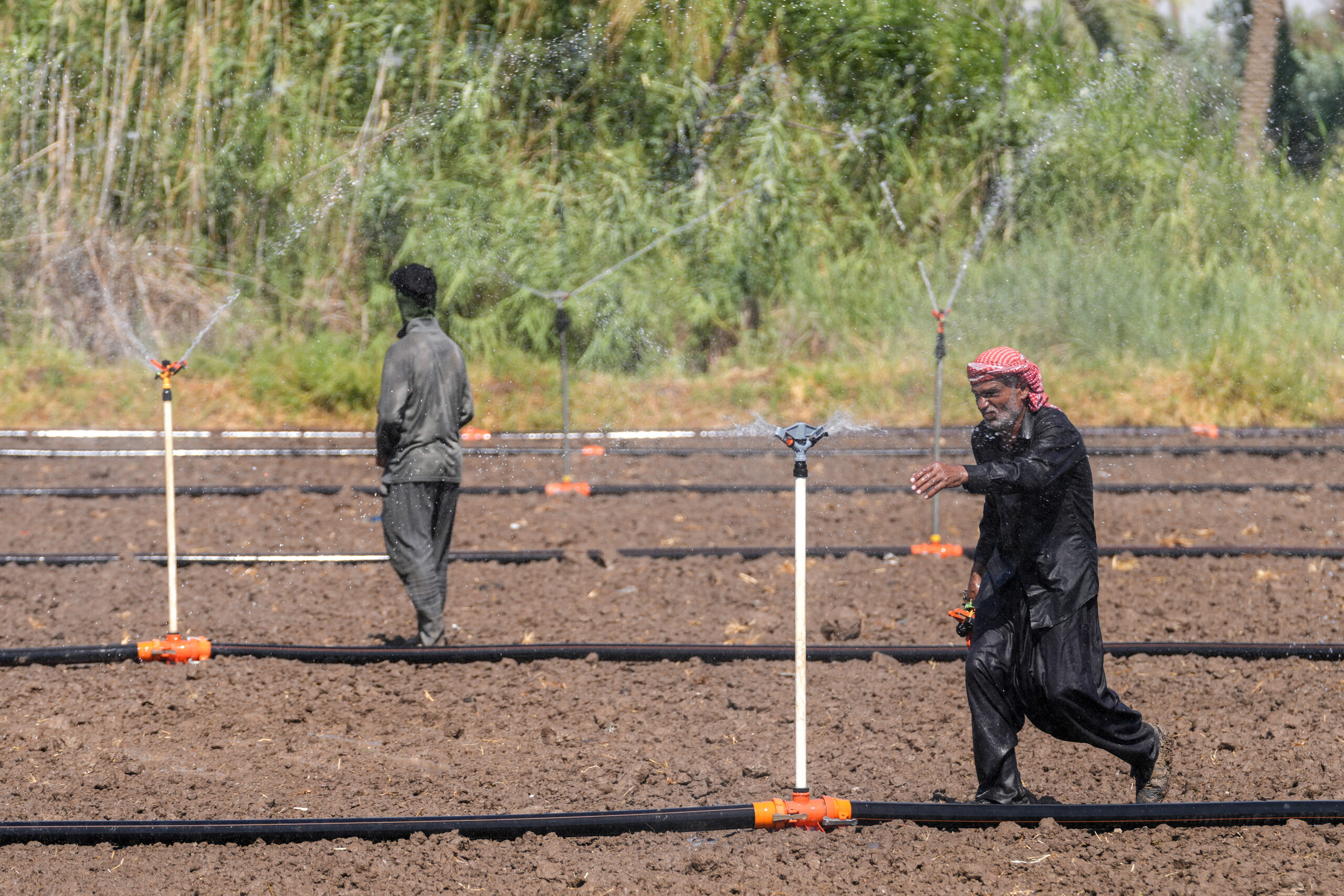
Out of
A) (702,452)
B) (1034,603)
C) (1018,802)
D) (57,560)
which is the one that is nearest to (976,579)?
(1034,603)

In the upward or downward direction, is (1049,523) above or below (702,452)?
above

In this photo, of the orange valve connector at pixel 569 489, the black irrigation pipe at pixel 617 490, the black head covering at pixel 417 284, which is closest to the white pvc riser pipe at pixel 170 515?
the black head covering at pixel 417 284

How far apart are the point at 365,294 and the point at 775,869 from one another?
14.3 metres

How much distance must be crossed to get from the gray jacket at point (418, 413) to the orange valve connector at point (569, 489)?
13.8 feet

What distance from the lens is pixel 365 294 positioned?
1725cm

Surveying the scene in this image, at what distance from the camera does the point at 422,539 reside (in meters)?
6.37

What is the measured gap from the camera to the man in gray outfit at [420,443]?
6.28m

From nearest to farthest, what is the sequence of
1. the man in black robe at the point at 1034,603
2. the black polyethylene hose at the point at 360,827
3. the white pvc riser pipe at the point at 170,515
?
1. the man in black robe at the point at 1034,603
2. the black polyethylene hose at the point at 360,827
3. the white pvc riser pipe at the point at 170,515

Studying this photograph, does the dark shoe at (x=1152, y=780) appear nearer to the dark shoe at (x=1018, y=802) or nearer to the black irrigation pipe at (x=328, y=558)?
the dark shoe at (x=1018, y=802)

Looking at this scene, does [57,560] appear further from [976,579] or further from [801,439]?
[976,579]

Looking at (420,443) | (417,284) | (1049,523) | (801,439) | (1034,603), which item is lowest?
(1034,603)

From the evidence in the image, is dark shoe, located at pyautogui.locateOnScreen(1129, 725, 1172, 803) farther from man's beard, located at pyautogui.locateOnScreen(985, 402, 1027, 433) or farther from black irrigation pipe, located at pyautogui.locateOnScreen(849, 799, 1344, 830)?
man's beard, located at pyautogui.locateOnScreen(985, 402, 1027, 433)

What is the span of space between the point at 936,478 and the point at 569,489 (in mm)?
7080

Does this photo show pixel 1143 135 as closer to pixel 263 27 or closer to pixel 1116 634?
pixel 263 27
